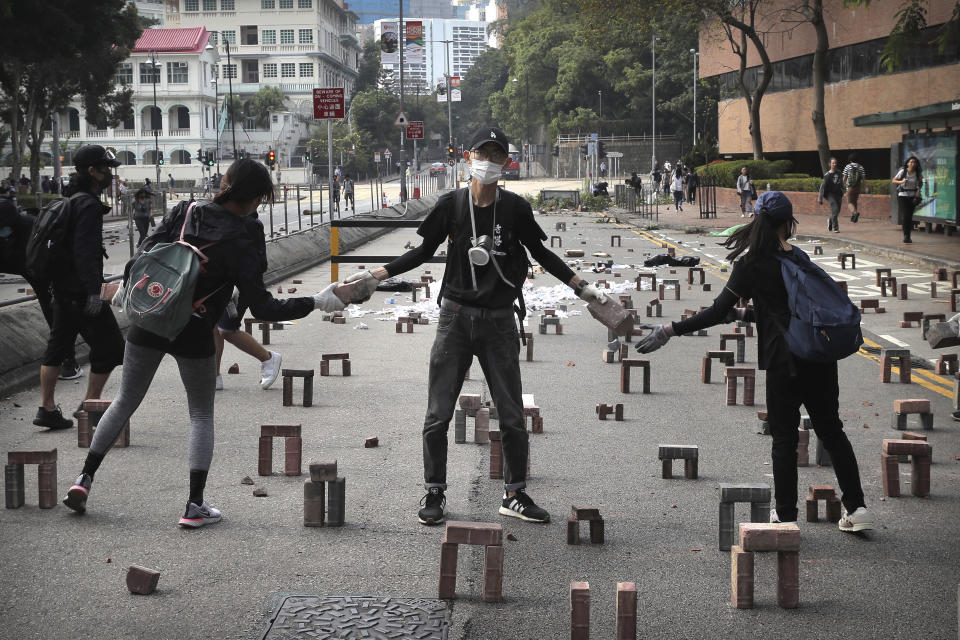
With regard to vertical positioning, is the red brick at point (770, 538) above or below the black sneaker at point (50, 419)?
above

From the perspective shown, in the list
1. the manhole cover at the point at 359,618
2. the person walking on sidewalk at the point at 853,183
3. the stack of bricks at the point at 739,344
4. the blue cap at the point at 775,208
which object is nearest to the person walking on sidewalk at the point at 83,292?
the manhole cover at the point at 359,618

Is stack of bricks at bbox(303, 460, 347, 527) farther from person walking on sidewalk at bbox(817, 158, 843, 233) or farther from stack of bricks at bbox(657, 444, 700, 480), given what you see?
person walking on sidewalk at bbox(817, 158, 843, 233)

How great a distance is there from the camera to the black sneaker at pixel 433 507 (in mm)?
6020

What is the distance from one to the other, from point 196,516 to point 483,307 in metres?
1.80

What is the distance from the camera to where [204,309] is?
5879 mm

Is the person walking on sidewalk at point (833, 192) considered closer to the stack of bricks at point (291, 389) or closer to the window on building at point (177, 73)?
the stack of bricks at point (291, 389)

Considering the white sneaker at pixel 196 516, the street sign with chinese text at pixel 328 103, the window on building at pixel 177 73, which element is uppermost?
the window on building at pixel 177 73

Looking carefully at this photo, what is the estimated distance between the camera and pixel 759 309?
602 centimetres

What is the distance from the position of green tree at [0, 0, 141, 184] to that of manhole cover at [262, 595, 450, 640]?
19049 millimetres

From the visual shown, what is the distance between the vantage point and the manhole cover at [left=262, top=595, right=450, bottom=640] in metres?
4.48

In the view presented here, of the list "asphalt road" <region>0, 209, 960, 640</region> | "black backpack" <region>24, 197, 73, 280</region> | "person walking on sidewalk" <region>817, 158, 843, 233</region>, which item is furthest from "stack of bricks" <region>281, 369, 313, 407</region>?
"person walking on sidewalk" <region>817, 158, 843, 233</region>

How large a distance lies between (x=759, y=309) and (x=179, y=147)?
111 meters

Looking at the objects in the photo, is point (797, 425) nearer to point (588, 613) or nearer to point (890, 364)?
point (588, 613)

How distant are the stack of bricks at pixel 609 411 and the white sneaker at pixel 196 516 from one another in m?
3.61
